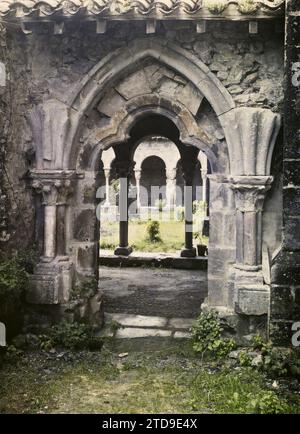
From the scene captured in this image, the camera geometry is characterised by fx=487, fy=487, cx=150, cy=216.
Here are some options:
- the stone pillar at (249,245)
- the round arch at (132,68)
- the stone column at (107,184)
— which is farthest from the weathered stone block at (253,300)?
the stone column at (107,184)

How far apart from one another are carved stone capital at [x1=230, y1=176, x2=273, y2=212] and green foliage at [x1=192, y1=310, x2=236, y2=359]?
1.32 m

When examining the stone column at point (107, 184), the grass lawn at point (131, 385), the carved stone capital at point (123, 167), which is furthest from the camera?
the stone column at point (107, 184)

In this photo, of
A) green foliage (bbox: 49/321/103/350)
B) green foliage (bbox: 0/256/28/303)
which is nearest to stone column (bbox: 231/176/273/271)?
green foliage (bbox: 49/321/103/350)

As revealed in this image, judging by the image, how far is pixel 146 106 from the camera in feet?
20.1

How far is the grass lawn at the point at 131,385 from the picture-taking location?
427cm

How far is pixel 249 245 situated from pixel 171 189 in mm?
18637

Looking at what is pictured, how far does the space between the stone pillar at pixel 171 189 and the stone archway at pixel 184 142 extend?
696 inches

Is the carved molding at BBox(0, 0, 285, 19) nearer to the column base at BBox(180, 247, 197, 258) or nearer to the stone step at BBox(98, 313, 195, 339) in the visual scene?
the stone step at BBox(98, 313, 195, 339)

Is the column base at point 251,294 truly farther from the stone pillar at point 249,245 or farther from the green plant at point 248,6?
the green plant at point 248,6

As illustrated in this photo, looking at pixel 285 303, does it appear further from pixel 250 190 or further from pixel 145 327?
pixel 145 327

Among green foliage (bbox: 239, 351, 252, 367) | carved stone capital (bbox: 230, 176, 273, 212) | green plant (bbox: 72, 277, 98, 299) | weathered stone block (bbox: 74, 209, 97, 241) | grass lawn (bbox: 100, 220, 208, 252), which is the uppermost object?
carved stone capital (bbox: 230, 176, 273, 212)

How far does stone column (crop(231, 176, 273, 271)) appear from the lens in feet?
18.3

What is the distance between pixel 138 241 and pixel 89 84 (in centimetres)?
915

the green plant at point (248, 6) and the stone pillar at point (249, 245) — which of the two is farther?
the stone pillar at point (249, 245)
